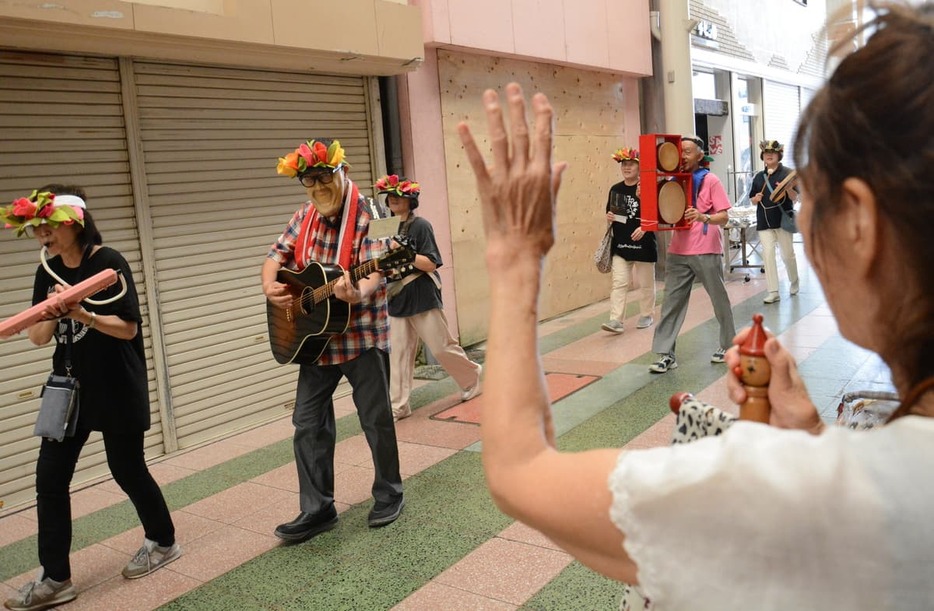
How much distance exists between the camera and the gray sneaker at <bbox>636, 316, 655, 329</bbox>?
30.7ft

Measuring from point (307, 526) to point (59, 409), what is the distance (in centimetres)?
140

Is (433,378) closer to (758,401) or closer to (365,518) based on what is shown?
(365,518)

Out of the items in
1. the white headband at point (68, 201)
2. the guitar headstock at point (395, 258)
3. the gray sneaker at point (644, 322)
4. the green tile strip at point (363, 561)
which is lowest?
the green tile strip at point (363, 561)

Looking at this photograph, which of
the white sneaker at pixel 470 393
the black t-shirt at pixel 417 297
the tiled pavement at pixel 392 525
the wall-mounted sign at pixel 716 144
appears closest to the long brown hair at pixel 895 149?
the tiled pavement at pixel 392 525

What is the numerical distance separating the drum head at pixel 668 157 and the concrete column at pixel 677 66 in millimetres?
5552

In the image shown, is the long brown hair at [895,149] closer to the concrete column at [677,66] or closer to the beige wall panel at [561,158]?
the beige wall panel at [561,158]

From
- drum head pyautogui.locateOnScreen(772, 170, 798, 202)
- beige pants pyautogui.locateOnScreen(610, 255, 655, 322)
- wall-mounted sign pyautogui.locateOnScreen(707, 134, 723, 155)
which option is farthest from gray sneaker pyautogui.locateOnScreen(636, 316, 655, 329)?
wall-mounted sign pyautogui.locateOnScreen(707, 134, 723, 155)

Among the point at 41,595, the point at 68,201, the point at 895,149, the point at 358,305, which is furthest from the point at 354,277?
the point at 895,149

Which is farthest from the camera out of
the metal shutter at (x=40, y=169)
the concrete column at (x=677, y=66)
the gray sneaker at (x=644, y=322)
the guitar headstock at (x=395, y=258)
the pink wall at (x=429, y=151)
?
the concrete column at (x=677, y=66)

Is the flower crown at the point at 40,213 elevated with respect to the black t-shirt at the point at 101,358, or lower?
elevated

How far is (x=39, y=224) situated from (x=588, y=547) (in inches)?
146

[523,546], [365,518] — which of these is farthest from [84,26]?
[523,546]

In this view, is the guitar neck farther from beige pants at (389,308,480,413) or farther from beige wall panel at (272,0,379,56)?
beige wall panel at (272,0,379,56)

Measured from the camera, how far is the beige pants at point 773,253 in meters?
10.3
